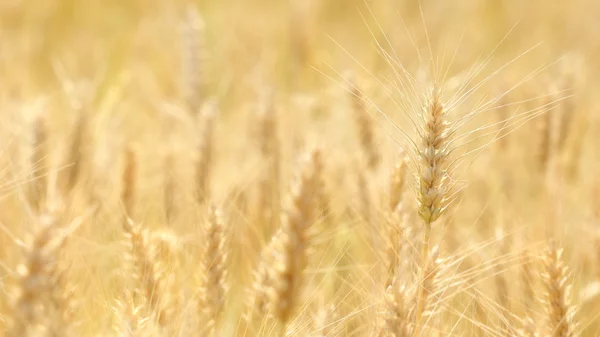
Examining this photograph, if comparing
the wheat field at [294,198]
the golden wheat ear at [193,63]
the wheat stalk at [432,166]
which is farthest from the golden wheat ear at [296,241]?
the golden wheat ear at [193,63]

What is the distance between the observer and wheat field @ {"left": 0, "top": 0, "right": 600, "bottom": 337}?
2.89 ft

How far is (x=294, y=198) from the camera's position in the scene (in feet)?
2.60

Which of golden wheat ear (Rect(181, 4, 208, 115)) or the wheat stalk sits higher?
the wheat stalk

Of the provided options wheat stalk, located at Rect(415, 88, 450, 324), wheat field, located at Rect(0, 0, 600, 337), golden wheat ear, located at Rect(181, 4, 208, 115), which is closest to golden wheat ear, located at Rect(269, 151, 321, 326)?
wheat field, located at Rect(0, 0, 600, 337)

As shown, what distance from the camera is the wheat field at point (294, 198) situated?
88 centimetres

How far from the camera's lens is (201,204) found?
142cm

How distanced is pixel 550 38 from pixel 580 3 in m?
0.66

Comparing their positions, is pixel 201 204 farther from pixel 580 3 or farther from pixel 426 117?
pixel 580 3

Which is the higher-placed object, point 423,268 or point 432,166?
point 432,166

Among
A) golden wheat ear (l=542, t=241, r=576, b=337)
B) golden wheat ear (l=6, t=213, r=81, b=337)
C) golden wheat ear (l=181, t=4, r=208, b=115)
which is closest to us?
golden wheat ear (l=6, t=213, r=81, b=337)

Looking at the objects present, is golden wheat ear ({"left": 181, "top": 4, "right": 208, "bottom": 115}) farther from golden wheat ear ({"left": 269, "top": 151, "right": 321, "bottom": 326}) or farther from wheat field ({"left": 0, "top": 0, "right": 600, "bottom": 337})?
golden wheat ear ({"left": 269, "top": 151, "right": 321, "bottom": 326})

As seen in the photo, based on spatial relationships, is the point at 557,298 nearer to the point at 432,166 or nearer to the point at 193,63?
the point at 432,166

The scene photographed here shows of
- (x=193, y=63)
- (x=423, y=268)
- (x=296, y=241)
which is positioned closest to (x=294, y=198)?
(x=296, y=241)

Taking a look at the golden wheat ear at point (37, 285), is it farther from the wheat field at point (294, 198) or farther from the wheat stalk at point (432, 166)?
the wheat stalk at point (432, 166)
